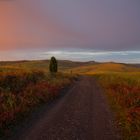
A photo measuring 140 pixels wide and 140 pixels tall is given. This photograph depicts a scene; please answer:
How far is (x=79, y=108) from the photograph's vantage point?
1684 centimetres

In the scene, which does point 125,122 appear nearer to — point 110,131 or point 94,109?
point 110,131

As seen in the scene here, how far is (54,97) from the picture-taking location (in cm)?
2186

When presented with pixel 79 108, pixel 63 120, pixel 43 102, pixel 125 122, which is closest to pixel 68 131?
pixel 63 120

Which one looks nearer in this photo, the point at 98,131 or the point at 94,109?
the point at 98,131

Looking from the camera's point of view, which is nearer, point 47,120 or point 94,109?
point 47,120

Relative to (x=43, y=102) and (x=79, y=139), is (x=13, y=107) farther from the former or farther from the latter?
(x=79, y=139)

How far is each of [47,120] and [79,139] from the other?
339 centimetres

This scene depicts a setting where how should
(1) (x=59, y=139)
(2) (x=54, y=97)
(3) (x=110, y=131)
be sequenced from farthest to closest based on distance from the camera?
1. (2) (x=54, y=97)
2. (3) (x=110, y=131)
3. (1) (x=59, y=139)

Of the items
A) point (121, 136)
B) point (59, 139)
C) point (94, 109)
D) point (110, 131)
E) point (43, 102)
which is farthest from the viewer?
point (43, 102)

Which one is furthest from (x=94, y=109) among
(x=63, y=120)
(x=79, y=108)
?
(x=63, y=120)

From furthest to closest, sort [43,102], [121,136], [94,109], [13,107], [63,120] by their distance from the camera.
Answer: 1. [43,102]
2. [94,109]
3. [13,107]
4. [63,120]
5. [121,136]

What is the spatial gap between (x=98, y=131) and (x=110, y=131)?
1.72ft

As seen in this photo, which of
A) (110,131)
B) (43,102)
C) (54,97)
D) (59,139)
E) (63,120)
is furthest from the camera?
(54,97)

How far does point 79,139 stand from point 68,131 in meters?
1.19
